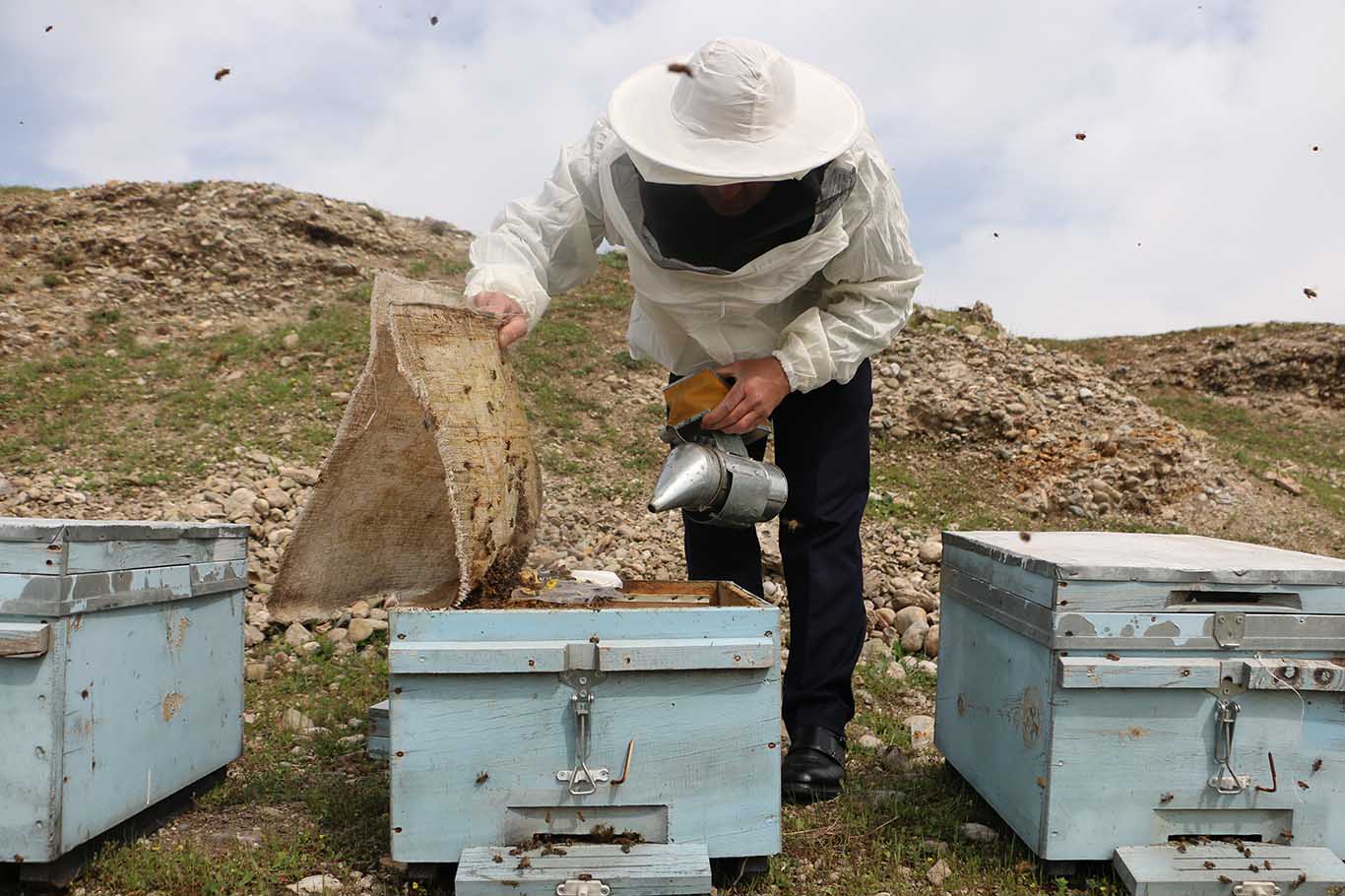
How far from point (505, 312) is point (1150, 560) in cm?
143

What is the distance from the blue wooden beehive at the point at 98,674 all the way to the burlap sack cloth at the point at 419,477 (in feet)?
0.85

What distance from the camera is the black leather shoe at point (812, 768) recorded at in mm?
2141

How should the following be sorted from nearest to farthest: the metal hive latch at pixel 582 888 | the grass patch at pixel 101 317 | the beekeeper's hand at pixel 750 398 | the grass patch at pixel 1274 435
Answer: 1. the metal hive latch at pixel 582 888
2. the beekeeper's hand at pixel 750 398
3. the grass patch at pixel 101 317
4. the grass patch at pixel 1274 435

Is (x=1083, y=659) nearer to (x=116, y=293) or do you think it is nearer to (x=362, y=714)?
(x=362, y=714)

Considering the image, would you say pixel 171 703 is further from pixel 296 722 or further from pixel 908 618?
pixel 908 618

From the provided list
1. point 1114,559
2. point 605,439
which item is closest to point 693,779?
point 1114,559

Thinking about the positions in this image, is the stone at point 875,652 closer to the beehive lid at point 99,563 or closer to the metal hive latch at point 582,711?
the metal hive latch at point 582,711

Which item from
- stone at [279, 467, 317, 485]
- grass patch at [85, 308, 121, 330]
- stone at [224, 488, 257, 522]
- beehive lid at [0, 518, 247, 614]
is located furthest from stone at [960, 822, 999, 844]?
grass patch at [85, 308, 121, 330]

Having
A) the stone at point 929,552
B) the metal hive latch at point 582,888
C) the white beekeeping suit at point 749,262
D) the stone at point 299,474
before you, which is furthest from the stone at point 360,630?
the stone at point 929,552

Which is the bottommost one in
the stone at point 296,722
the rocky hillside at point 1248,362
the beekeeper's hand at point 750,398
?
the stone at point 296,722

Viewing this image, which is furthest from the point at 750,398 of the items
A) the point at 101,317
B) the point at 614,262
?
the point at 614,262

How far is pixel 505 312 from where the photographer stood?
83.5 inches

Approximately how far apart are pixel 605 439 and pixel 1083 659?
502 cm

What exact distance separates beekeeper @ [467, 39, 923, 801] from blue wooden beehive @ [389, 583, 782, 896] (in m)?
0.58
